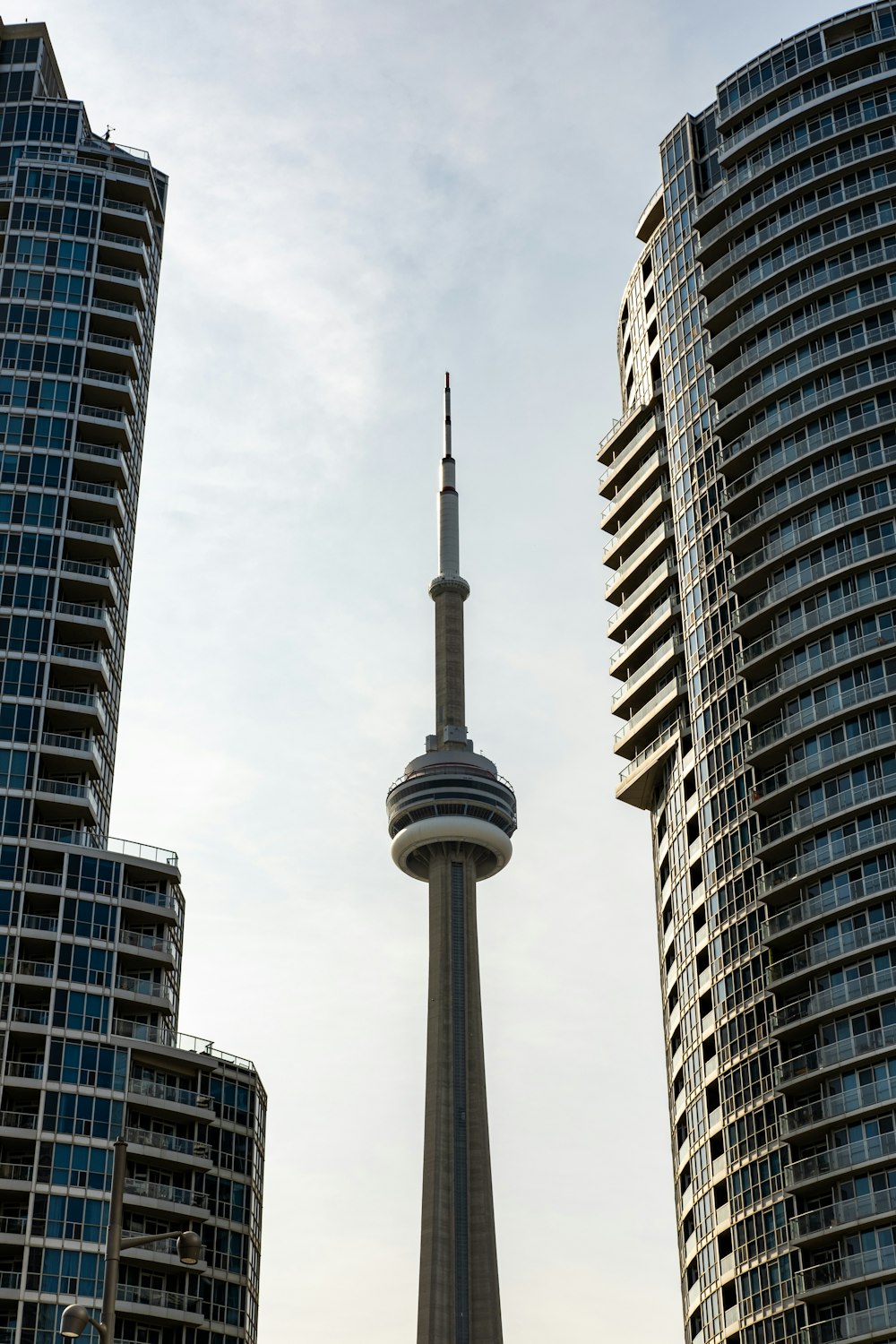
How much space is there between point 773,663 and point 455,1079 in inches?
3736

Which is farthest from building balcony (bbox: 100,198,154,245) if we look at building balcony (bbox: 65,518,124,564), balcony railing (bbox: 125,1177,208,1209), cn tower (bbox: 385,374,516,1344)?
cn tower (bbox: 385,374,516,1344)

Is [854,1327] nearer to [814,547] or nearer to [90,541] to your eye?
[814,547]

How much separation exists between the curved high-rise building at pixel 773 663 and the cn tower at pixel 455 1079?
248 ft

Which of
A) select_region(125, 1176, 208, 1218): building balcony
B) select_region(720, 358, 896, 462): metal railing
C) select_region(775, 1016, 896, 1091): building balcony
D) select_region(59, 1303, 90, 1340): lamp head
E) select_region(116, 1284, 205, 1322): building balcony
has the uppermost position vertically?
select_region(720, 358, 896, 462): metal railing

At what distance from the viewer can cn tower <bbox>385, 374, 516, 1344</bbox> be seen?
174250mm

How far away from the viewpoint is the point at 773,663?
322 ft

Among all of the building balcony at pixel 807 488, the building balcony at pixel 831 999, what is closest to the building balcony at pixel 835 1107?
the building balcony at pixel 831 999

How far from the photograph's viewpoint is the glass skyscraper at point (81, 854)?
299 feet

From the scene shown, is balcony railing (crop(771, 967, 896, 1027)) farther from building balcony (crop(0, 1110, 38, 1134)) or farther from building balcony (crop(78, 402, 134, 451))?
building balcony (crop(78, 402, 134, 451))

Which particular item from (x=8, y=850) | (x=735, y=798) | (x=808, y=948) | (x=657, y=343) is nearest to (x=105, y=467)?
(x=8, y=850)

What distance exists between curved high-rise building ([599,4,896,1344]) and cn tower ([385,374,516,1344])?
2979 inches

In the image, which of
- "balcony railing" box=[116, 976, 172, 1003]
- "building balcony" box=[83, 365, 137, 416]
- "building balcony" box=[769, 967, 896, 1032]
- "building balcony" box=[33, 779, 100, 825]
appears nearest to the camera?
"building balcony" box=[769, 967, 896, 1032]

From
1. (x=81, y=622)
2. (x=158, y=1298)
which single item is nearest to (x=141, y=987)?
(x=158, y=1298)

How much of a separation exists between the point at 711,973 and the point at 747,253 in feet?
141
